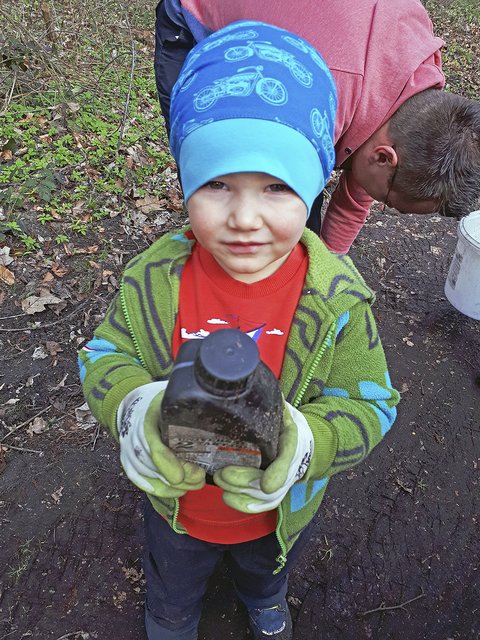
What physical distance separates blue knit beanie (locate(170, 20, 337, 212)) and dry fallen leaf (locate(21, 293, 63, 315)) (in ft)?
7.76

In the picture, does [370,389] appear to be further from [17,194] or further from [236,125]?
[17,194]

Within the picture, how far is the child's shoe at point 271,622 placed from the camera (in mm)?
2143

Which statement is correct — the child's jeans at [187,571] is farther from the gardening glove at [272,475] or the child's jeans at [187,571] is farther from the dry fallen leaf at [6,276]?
the dry fallen leaf at [6,276]

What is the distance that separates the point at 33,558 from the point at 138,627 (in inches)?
21.9

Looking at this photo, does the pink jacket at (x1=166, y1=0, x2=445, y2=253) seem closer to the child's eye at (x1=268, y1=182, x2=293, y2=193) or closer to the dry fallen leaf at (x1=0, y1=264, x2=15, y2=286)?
the child's eye at (x1=268, y1=182, x2=293, y2=193)

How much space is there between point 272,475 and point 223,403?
28 centimetres

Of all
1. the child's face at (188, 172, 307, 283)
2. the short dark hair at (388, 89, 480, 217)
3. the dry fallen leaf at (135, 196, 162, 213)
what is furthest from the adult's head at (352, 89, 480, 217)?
the dry fallen leaf at (135, 196, 162, 213)

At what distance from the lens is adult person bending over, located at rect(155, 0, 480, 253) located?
1975 millimetres

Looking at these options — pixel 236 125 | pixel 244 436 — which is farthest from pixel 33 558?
pixel 236 125

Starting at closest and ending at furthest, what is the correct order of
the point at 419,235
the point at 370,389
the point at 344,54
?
1. the point at 370,389
2. the point at 344,54
3. the point at 419,235

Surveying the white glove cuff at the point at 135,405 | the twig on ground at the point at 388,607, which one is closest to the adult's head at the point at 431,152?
the white glove cuff at the point at 135,405

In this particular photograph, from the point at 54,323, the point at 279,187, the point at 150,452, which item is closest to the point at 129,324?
the point at 150,452

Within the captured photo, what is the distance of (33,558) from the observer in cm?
238

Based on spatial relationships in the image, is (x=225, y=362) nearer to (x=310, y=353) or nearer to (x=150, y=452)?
(x=150, y=452)
